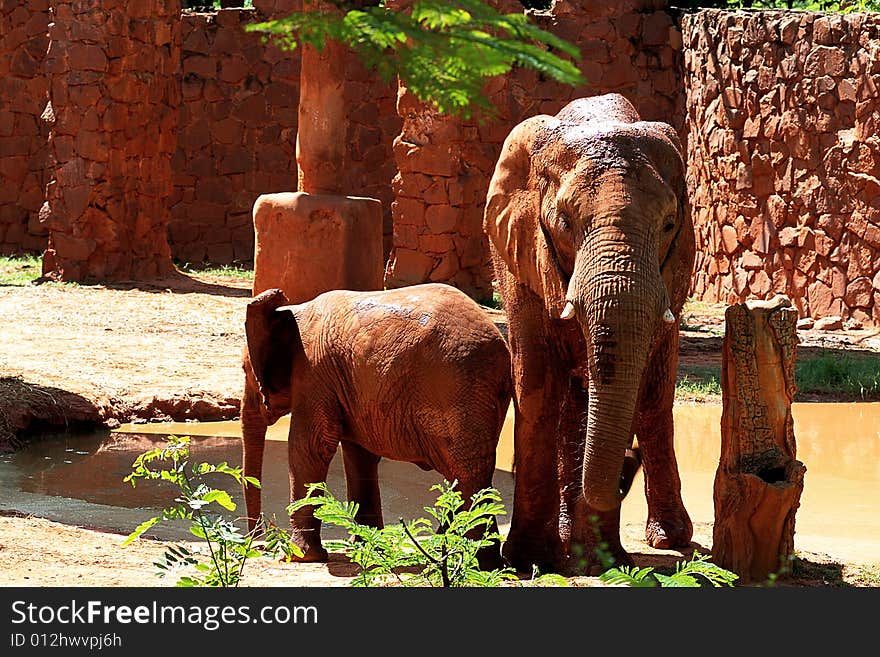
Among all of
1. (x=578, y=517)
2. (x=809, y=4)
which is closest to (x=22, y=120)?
(x=809, y=4)

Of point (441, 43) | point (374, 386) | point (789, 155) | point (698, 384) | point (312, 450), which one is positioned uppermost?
point (441, 43)

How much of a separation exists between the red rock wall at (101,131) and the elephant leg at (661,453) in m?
10.1

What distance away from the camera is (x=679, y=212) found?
541cm

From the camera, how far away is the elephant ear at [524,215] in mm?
5535

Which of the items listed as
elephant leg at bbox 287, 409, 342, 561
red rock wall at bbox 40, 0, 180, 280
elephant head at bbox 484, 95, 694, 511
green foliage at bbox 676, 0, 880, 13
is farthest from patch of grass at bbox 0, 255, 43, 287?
elephant head at bbox 484, 95, 694, 511

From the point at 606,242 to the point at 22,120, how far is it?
46.8 feet

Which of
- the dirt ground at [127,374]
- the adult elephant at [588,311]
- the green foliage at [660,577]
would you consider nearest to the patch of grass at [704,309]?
the dirt ground at [127,374]

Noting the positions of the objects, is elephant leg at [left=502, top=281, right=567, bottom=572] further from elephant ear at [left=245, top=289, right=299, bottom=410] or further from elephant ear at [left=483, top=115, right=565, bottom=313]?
elephant ear at [left=245, top=289, right=299, bottom=410]

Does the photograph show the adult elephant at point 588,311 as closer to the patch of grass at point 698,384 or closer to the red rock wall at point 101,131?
the patch of grass at point 698,384

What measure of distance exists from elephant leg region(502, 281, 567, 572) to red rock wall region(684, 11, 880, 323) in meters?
8.02

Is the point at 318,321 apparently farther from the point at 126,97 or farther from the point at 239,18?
the point at 239,18

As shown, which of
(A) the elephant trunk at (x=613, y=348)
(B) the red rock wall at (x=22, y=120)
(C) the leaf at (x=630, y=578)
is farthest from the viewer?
(B) the red rock wall at (x=22, y=120)

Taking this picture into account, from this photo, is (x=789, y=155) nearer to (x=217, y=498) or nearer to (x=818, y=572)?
(x=818, y=572)

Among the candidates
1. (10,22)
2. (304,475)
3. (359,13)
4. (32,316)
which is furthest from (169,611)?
(10,22)
